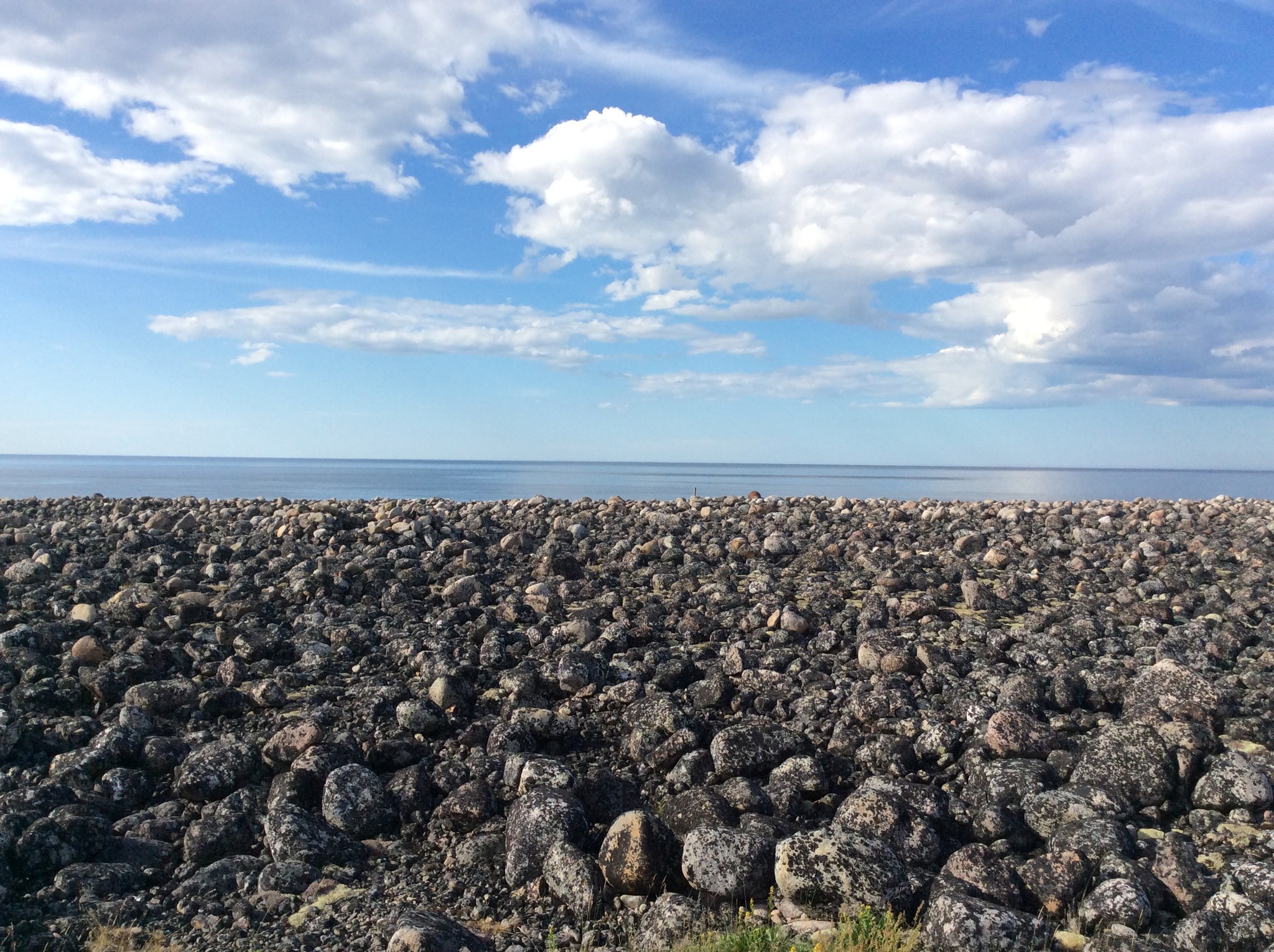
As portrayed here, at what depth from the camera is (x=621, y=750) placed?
8.27 meters

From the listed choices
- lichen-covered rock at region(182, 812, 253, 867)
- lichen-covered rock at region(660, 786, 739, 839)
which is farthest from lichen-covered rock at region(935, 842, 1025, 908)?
lichen-covered rock at region(182, 812, 253, 867)

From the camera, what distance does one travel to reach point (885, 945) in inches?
197

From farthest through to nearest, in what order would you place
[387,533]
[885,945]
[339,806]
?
[387,533]
[339,806]
[885,945]

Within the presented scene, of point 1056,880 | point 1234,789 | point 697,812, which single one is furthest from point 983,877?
point 1234,789

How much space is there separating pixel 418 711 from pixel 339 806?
1549 millimetres

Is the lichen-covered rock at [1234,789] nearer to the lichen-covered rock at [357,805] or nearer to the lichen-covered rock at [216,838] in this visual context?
the lichen-covered rock at [357,805]

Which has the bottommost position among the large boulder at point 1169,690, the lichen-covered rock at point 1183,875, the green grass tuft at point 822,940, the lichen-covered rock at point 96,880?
the lichen-covered rock at point 96,880

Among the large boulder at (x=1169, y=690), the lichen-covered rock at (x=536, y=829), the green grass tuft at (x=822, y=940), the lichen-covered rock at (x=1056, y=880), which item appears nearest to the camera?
the green grass tuft at (x=822, y=940)

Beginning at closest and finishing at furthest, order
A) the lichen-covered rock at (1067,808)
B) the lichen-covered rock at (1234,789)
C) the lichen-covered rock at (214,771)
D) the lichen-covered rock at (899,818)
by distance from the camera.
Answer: the lichen-covered rock at (899,818), the lichen-covered rock at (1067,808), the lichen-covered rock at (1234,789), the lichen-covered rock at (214,771)

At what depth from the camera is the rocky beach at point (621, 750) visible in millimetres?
5762

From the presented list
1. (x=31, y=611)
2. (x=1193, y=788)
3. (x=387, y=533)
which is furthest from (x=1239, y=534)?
(x=31, y=611)

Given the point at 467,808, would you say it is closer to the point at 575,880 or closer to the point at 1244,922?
the point at 575,880

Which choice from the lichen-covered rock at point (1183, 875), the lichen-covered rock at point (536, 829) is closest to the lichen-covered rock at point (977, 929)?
the lichen-covered rock at point (1183, 875)

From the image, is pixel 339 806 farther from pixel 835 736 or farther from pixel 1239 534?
pixel 1239 534
